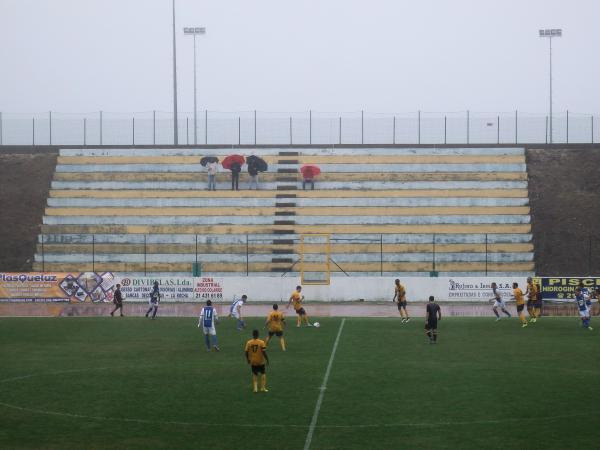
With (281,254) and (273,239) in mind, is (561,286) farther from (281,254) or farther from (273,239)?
(273,239)

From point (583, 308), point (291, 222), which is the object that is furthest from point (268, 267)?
point (583, 308)

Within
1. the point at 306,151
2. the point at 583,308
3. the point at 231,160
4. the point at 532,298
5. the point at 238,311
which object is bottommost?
the point at 238,311

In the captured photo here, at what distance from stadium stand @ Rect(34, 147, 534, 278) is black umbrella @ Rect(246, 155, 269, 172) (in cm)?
86

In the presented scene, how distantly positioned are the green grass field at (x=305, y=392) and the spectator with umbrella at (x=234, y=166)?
31197 mm

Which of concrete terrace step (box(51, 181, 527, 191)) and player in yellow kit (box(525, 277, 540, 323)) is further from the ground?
concrete terrace step (box(51, 181, 527, 191))

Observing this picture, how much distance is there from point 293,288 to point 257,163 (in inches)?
687

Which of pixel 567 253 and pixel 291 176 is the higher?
pixel 291 176

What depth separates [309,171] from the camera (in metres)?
71.1

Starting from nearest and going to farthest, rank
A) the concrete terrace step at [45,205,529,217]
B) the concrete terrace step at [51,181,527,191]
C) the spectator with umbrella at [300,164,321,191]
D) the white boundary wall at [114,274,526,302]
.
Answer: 1. the white boundary wall at [114,274,526,302]
2. the concrete terrace step at [45,205,529,217]
3. the concrete terrace step at [51,181,527,191]
4. the spectator with umbrella at [300,164,321,191]

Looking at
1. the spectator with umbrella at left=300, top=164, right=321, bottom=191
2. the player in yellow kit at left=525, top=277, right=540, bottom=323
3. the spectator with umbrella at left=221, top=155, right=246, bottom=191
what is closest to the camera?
the player in yellow kit at left=525, top=277, right=540, bottom=323

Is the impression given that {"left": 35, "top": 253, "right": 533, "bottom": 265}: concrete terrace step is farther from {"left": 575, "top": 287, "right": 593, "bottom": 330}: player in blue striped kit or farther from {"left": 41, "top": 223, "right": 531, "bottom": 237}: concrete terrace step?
{"left": 575, "top": 287, "right": 593, "bottom": 330}: player in blue striped kit

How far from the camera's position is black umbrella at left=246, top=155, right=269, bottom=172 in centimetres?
7181

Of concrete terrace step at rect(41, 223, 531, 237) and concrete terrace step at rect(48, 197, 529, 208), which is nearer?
concrete terrace step at rect(41, 223, 531, 237)

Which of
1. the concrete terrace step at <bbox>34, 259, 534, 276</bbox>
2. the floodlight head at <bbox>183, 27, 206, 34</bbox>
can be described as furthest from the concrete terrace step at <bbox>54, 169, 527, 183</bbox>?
the floodlight head at <bbox>183, 27, 206, 34</bbox>
